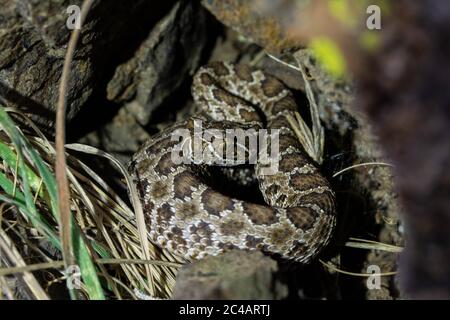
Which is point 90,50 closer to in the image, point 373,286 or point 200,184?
point 200,184

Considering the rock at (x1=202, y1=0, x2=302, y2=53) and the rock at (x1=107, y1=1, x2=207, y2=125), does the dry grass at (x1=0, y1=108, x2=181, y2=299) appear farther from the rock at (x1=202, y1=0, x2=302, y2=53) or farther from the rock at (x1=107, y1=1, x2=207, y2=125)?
the rock at (x1=202, y1=0, x2=302, y2=53)

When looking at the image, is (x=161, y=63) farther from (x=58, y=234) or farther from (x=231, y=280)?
(x=231, y=280)

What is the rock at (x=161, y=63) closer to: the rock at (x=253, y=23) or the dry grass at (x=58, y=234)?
the rock at (x=253, y=23)

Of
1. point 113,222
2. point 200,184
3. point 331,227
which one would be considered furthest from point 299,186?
point 113,222

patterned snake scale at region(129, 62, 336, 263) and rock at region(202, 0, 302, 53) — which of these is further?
rock at region(202, 0, 302, 53)

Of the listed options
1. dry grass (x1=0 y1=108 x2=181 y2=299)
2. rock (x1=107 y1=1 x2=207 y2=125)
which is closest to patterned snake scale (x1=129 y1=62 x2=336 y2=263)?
dry grass (x1=0 y1=108 x2=181 y2=299)

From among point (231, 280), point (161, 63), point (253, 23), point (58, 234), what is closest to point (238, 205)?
point (231, 280)

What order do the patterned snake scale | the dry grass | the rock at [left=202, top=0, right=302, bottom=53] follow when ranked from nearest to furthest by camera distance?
the dry grass → the patterned snake scale → the rock at [left=202, top=0, right=302, bottom=53]
